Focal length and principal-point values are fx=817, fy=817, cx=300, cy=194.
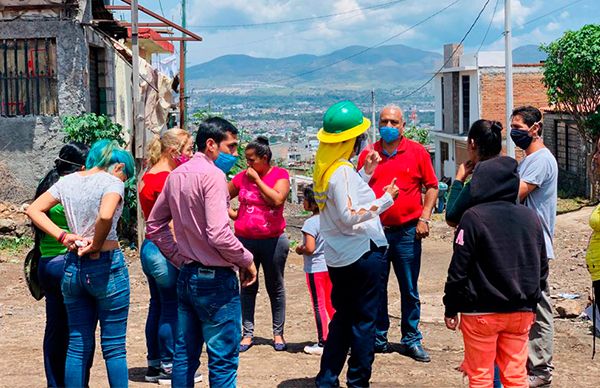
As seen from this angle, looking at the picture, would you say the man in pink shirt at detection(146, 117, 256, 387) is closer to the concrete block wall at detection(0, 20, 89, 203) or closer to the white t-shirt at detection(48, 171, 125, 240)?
the white t-shirt at detection(48, 171, 125, 240)

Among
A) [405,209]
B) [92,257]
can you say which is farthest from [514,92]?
[92,257]

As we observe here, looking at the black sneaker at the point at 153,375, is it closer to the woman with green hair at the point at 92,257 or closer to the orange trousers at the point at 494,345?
the woman with green hair at the point at 92,257

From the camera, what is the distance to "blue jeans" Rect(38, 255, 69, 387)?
16.9 ft

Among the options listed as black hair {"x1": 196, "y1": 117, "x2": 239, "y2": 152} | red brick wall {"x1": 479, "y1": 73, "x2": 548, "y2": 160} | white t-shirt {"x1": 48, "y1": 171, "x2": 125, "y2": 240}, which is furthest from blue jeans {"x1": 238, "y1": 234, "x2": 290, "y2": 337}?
red brick wall {"x1": 479, "y1": 73, "x2": 548, "y2": 160}

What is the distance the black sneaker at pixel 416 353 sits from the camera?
21.2 ft

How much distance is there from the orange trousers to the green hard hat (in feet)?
4.88

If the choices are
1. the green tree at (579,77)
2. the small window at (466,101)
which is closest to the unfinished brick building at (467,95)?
the small window at (466,101)

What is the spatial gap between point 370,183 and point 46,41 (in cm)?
813

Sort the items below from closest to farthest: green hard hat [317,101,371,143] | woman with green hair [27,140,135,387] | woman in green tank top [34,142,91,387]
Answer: woman with green hair [27,140,135,387] < woman in green tank top [34,142,91,387] < green hard hat [317,101,371,143]

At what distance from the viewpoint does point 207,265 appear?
4684 mm

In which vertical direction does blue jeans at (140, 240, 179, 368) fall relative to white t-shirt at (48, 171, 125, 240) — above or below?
below

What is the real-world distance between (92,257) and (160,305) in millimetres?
1178

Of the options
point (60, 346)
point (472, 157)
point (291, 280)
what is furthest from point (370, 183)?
point (291, 280)

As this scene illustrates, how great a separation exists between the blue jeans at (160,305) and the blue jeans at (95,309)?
0.64 metres
